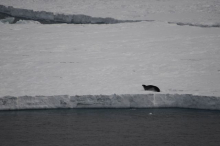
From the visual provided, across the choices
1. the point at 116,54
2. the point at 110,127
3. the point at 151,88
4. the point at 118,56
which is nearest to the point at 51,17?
the point at 116,54

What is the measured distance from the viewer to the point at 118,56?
949cm

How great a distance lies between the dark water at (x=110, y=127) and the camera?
5828mm

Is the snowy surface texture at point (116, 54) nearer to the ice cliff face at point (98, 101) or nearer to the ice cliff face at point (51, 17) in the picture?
the ice cliff face at point (98, 101)

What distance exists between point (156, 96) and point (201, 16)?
669cm

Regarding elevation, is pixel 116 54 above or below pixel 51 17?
below

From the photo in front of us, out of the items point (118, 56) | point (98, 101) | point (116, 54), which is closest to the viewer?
point (98, 101)

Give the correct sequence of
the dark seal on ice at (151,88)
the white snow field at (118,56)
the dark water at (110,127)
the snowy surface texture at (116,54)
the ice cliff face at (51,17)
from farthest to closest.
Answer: the ice cliff face at (51,17) < the snowy surface texture at (116,54) < the white snow field at (118,56) < the dark seal on ice at (151,88) < the dark water at (110,127)

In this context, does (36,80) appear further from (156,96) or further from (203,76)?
(203,76)

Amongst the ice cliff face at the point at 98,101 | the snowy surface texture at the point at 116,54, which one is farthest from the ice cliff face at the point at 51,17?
the ice cliff face at the point at 98,101

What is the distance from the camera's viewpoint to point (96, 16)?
13.5 meters

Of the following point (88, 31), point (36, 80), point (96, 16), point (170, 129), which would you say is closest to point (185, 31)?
point (88, 31)

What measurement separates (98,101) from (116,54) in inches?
111

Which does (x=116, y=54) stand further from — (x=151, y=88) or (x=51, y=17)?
(x=51, y=17)

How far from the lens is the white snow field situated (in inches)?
288
